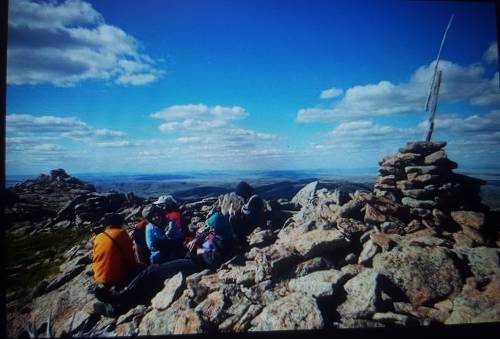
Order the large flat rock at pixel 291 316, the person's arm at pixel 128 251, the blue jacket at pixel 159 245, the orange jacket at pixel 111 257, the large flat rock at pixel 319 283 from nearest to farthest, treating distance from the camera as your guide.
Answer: the large flat rock at pixel 291 316
the large flat rock at pixel 319 283
the orange jacket at pixel 111 257
the person's arm at pixel 128 251
the blue jacket at pixel 159 245

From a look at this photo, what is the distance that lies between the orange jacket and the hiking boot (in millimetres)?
458

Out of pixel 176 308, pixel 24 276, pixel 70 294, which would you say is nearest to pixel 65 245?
pixel 24 276

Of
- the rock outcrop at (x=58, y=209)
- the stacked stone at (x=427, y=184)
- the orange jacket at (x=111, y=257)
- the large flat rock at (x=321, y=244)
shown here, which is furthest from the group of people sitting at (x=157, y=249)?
the rock outcrop at (x=58, y=209)

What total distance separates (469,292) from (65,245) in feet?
39.0

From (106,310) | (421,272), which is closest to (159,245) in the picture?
(106,310)

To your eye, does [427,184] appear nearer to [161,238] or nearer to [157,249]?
[161,238]

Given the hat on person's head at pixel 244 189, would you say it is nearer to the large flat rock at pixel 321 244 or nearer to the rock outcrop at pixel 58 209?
the large flat rock at pixel 321 244

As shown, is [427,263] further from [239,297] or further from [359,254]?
[239,297]

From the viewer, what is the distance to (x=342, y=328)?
6.00m

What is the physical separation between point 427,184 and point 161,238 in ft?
24.5

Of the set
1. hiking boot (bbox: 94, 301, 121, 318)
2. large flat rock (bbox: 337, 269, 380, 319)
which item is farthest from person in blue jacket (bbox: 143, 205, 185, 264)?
large flat rock (bbox: 337, 269, 380, 319)

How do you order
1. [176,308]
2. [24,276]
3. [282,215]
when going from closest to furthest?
1. [176,308]
2. [24,276]
3. [282,215]

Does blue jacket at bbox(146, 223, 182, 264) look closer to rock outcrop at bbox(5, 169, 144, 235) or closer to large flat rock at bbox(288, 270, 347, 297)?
large flat rock at bbox(288, 270, 347, 297)

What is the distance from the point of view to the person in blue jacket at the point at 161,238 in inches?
283
